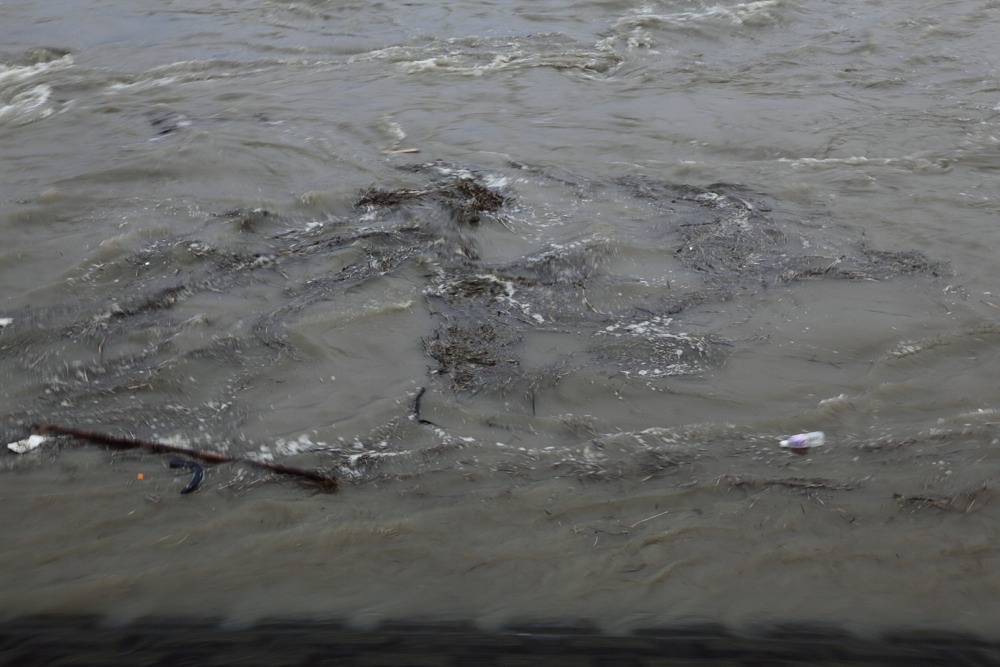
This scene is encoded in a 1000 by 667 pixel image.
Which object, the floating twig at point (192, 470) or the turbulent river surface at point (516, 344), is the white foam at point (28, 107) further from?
the floating twig at point (192, 470)

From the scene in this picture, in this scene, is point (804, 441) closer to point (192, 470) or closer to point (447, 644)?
point (447, 644)

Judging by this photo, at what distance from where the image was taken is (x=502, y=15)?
9438mm

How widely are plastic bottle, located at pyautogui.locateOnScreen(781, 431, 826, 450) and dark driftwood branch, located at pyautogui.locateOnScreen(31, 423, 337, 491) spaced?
1.79 m

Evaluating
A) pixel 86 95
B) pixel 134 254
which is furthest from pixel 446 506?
pixel 86 95

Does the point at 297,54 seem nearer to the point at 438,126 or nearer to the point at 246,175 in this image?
the point at 438,126

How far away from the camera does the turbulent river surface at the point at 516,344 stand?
301cm

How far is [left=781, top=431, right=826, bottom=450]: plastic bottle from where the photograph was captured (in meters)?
3.51

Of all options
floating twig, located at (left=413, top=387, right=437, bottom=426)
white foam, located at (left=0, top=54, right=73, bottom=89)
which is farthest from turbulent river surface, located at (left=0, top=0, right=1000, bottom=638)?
white foam, located at (left=0, top=54, right=73, bottom=89)

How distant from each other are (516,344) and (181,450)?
5.04ft

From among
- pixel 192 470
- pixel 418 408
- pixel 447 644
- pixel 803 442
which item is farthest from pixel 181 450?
pixel 803 442

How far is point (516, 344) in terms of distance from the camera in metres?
4.12

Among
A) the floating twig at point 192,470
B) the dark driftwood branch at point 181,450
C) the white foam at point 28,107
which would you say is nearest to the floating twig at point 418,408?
the dark driftwood branch at point 181,450

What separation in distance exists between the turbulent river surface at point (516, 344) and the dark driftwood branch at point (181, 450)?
1.5 inches

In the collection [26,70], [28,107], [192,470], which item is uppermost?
[26,70]
